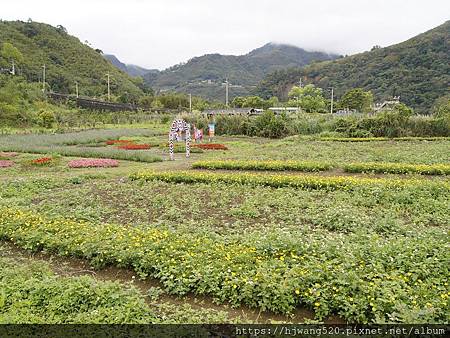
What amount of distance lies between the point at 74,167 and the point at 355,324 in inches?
626

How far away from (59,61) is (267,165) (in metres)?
88.3

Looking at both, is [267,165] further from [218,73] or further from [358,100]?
[218,73]

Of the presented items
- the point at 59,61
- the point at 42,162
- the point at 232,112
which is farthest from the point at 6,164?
the point at 59,61

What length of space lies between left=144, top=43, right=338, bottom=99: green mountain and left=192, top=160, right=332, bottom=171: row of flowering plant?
113m

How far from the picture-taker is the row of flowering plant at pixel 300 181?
11.2 m

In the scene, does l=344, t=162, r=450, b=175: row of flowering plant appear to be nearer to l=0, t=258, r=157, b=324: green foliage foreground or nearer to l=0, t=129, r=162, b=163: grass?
l=0, t=129, r=162, b=163: grass

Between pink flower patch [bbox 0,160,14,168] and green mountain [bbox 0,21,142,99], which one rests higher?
green mountain [bbox 0,21,142,99]

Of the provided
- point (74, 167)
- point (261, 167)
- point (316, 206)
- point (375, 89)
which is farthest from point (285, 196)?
point (375, 89)

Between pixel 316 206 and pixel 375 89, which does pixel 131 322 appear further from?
pixel 375 89

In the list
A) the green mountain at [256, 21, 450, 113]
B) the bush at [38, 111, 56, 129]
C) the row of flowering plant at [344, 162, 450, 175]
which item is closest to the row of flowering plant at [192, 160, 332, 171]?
the row of flowering plant at [344, 162, 450, 175]

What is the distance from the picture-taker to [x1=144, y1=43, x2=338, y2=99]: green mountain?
13725 cm

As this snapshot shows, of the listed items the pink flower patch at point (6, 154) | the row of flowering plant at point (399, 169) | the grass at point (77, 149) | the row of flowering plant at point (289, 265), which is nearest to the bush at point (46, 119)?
the grass at point (77, 149)

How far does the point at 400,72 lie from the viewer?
77.8 m

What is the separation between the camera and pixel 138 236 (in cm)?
708
